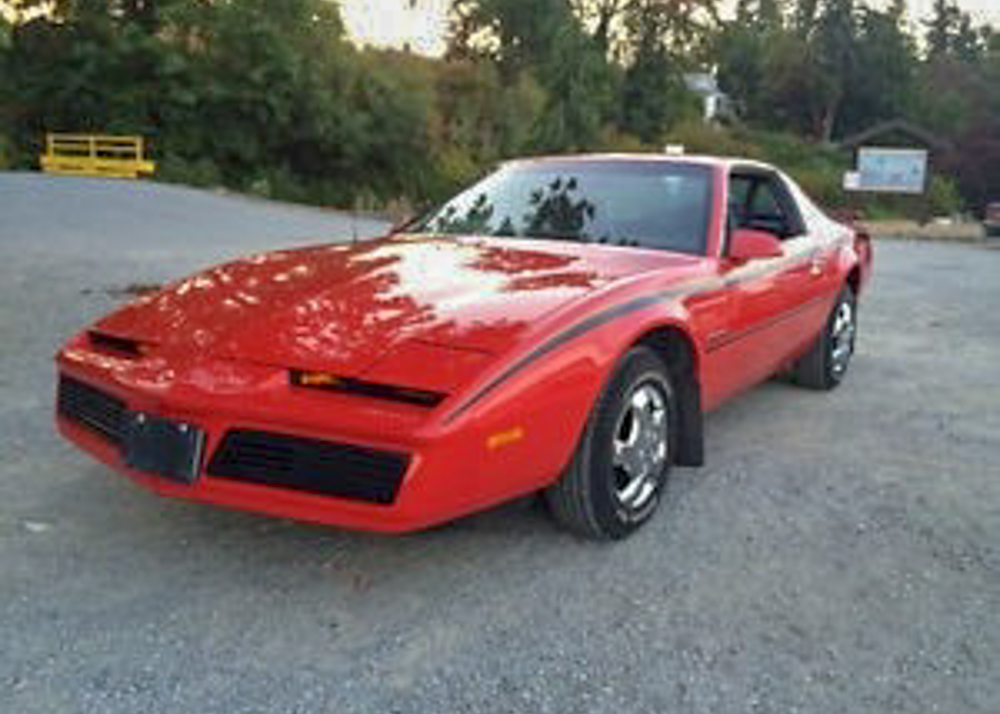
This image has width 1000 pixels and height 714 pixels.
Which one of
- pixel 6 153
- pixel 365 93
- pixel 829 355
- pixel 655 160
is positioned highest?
pixel 365 93

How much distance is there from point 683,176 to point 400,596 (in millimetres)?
2410

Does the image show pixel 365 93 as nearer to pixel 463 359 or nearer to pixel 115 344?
pixel 115 344

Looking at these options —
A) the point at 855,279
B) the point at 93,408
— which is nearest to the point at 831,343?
the point at 855,279

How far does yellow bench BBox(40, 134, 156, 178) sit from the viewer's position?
28.6 meters

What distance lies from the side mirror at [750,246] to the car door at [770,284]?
0.05 m

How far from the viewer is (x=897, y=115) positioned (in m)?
71.6

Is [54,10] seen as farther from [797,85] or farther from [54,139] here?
[797,85]

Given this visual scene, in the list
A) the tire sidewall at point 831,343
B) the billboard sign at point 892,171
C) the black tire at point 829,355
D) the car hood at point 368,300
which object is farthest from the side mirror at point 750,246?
the billboard sign at point 892,171

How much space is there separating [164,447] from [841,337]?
4.36m

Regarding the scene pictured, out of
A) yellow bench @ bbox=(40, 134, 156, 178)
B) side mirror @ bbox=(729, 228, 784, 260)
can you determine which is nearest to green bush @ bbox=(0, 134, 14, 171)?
yellow bench @ bbox=(40, 134, 156, 178)

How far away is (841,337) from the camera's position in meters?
6.41

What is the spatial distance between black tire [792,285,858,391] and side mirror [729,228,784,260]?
1595 mm

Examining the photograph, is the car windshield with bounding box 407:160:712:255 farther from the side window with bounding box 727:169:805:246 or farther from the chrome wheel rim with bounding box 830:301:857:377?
the chrome wheel rim with bounding box 830:301:857:377

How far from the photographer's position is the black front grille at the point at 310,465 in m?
3.01
